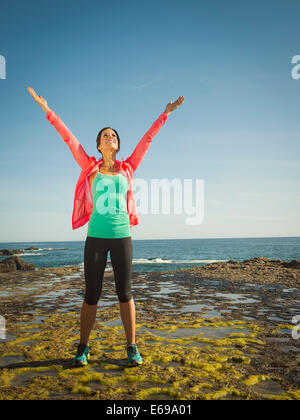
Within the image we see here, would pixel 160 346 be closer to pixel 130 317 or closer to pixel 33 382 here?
pixel 130 317

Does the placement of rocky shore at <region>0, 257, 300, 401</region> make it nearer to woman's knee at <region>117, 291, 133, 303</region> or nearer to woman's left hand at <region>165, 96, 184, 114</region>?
woman's knee at <region>117, 291, 133, 303</region>

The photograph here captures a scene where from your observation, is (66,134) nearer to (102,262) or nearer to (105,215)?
(105,215)

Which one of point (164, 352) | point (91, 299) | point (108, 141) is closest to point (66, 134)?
point (108, 141)

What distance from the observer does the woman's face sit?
3.42 metres

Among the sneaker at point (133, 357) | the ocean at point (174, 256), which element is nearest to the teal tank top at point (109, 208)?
the sneaker at point (133, 357)

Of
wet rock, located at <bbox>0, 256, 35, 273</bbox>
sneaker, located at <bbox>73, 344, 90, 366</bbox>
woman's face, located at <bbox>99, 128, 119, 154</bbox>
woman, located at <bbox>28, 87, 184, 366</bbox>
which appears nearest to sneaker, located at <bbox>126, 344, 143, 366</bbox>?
woman, located at <bbox>28, 87, 184, 366</bbox>

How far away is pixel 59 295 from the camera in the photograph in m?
8.59

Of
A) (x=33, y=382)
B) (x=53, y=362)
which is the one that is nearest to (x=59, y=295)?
(x=53, y=362)

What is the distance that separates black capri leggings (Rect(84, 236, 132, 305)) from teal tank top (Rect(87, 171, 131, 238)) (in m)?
0.08

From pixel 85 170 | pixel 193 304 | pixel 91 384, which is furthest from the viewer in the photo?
pixel 193 304

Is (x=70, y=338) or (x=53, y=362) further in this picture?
(x=70, y=338)

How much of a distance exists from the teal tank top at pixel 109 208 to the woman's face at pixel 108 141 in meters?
0.36
